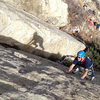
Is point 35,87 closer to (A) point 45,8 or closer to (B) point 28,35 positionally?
(B) point 28,35

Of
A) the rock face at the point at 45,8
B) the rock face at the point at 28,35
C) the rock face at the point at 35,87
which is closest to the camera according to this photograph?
the rock face at the point at 35,87

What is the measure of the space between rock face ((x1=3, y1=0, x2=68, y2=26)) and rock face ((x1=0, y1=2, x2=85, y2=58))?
7.73ft

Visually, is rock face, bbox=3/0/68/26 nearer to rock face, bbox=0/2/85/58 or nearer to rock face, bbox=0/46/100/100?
rock face, bbox=0/2/85/58

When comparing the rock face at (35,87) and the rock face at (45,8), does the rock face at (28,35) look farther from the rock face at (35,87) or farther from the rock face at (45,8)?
the rock face at (35,87)

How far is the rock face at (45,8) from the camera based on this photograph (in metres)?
11.3

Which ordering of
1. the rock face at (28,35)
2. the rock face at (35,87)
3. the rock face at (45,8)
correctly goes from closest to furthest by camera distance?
the rock face at (35,87)
the rock face at (28,35)
the rock face at (45,8)

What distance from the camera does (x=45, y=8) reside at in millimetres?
11969

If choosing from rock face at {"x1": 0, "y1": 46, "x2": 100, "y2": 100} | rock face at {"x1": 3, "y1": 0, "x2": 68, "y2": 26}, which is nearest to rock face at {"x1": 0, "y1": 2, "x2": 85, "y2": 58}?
rock face at {"x1": 3, "y1": 0, "x2": 68, "y2": 26}

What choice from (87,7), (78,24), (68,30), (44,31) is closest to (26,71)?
(44,31)

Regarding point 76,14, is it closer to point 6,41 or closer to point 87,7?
point 87,7

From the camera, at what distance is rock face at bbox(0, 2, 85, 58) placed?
26.4 ft

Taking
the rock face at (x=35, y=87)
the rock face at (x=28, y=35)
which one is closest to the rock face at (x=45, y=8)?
the rock face at (x=28, y=35)

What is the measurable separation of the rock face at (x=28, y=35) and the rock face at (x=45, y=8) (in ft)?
7.73

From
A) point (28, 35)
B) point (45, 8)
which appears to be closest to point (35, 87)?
point (28, 35)
